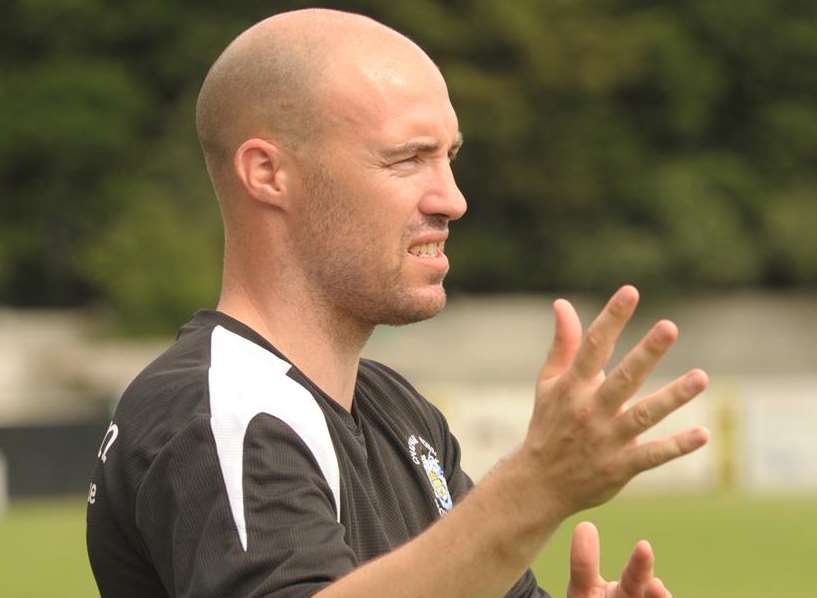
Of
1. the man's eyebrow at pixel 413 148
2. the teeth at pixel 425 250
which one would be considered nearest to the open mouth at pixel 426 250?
the teeth at pixel 425 250

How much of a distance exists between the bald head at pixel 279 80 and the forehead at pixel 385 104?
0.09 feet

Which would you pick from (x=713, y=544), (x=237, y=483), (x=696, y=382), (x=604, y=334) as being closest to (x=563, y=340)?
(x=604, y=334)

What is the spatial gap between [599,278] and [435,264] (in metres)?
39.3

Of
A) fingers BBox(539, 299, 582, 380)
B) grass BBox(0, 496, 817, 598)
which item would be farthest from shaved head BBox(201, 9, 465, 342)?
grass BBox(0, 496, 817, 598)

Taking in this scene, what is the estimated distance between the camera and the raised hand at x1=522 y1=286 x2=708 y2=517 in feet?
8.95

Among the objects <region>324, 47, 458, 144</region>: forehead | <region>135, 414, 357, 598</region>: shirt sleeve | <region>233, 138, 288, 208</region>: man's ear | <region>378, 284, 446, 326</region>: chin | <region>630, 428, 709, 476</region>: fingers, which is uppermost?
<region>324, 47, 458, 144</region>: forehead

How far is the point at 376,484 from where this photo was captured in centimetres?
346

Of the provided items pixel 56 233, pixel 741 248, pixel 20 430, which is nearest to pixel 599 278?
pixel 741 248

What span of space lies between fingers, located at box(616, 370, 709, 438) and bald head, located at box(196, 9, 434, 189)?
0.98 meters

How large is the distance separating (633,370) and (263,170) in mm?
1017

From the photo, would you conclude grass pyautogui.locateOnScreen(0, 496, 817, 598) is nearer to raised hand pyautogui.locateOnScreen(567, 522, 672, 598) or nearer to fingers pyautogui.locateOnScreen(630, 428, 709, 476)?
raised hand pyautogui.locateOnScreen(567, 522, 672, 598)

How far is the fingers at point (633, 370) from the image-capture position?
2705 millimetres

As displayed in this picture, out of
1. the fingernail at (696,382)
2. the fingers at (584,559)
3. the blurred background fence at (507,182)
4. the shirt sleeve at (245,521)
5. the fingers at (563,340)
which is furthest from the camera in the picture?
the blurred background fence at (507,182)

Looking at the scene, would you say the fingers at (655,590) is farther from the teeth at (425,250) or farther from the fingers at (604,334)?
the fingers at (604,334)
